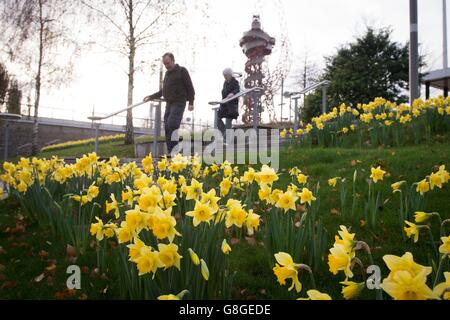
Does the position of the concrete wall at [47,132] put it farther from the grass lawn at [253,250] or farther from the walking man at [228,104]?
the grass lawn at [253,250]

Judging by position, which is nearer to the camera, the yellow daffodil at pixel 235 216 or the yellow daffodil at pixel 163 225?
the yellow daffodil at pixel 163 225

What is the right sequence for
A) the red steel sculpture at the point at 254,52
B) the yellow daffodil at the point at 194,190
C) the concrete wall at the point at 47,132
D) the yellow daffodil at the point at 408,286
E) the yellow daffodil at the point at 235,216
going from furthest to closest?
the concrete wall at the point at 47,132 < the red steel sculpture at the point at 254,52 < the yellow daffodil at the point at 194,190 < the yellow daffodil at the point at 235,216 < the yellow daffodil at the point at 408,286

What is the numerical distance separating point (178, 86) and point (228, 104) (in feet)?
4.13

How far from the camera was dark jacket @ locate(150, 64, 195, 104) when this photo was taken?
529 cm

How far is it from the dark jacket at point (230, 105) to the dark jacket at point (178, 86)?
107 centimetres

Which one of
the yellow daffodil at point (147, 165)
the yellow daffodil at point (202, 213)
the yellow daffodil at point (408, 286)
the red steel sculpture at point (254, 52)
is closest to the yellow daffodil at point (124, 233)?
the yellow daffodil at point (202, 213)

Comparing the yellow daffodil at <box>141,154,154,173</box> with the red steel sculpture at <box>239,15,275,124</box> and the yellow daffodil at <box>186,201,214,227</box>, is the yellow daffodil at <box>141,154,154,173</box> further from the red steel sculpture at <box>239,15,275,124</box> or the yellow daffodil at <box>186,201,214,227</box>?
the red steel sculpture at <box>239,15,275,124</box>

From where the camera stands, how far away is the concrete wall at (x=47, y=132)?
20.7 m

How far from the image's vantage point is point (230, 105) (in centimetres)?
627

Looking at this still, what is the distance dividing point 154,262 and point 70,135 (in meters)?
26.4

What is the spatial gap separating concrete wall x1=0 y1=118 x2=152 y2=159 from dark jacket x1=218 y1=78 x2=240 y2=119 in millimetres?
17235
